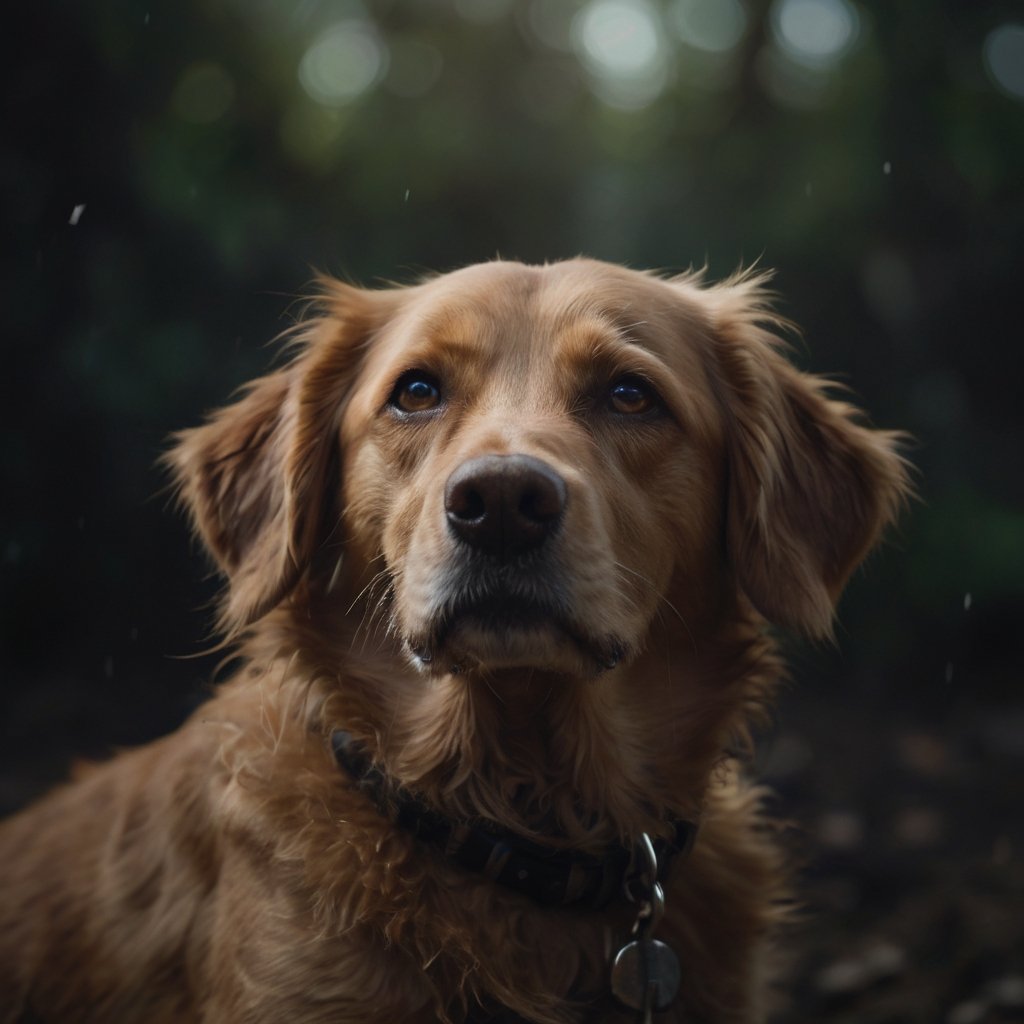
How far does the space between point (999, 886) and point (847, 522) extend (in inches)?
93.3

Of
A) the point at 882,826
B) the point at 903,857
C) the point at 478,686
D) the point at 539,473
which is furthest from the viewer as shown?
the point at 882,826

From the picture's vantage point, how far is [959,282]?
6.34 metres

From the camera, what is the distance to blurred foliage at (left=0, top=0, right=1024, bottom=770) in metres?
5.53

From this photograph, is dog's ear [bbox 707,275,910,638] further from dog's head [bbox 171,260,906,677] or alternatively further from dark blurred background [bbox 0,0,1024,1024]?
dark blurred background [bbox 0,0,1024,1024]

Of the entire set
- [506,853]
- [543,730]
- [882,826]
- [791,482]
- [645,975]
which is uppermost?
[791,482]

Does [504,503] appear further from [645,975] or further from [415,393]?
[645,975]

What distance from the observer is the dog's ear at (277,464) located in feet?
9.31

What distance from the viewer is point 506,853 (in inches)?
96.5

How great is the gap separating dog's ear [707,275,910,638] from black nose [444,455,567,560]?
81 centimetres

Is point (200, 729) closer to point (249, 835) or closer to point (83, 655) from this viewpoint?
point (249, 835)

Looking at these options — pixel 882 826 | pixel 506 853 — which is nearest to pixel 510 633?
pixel 506 853

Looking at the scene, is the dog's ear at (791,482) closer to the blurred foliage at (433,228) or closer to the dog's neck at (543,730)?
the dog's neck at (543,730)

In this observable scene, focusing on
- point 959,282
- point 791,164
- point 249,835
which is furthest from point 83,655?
point 959,282

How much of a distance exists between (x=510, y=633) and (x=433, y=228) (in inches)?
169
